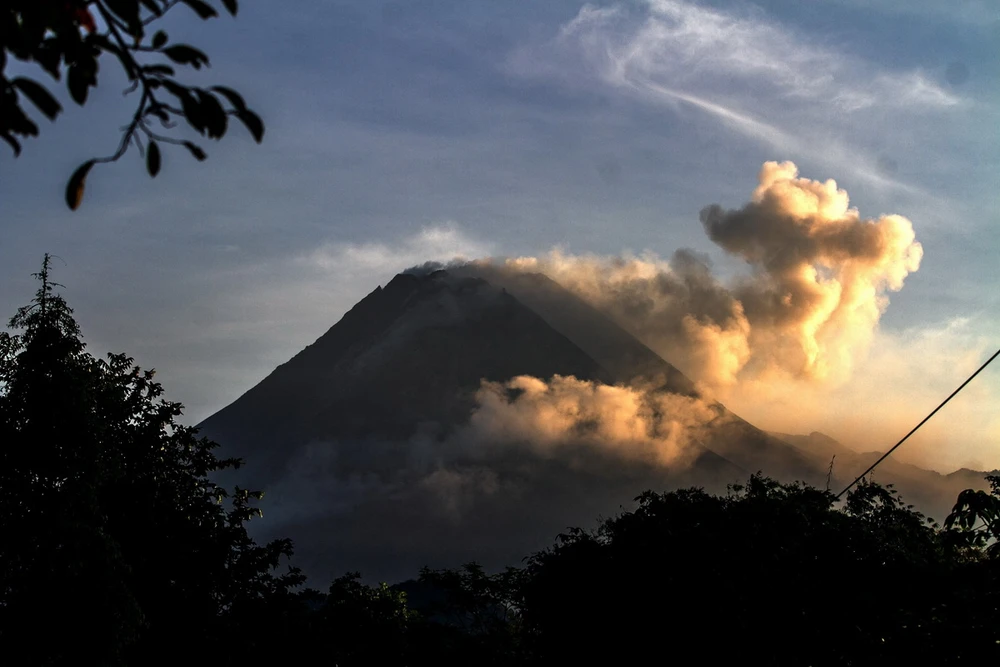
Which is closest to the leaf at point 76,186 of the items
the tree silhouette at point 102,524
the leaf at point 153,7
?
the leaf at point 153,7

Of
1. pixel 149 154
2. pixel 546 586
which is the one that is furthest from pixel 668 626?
pixel 149 154

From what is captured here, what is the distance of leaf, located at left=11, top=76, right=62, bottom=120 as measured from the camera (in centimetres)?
298

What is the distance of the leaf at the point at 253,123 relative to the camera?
3094 millimetres

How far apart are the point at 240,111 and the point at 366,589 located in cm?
4367

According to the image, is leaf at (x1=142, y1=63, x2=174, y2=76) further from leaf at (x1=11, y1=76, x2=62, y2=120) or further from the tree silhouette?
the tree silhouette

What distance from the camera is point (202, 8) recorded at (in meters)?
3.16

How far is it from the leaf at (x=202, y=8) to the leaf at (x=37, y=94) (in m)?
0.56

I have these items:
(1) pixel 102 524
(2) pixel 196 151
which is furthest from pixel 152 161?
(1) pixel 102 524

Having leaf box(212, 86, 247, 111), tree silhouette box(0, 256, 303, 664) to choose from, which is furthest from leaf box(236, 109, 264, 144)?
tree silhouette box(0, 256, 303, 664)

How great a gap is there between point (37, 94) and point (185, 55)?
19.1 inches

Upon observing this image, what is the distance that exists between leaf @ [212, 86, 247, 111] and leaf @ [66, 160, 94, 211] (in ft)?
1.58

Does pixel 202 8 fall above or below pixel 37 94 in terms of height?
above

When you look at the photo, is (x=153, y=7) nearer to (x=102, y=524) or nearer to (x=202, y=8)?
(x=202, y=8)

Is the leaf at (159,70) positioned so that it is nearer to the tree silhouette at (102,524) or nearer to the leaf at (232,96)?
the leaf at (232,96)
